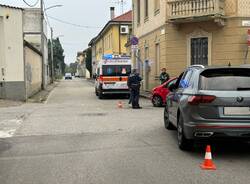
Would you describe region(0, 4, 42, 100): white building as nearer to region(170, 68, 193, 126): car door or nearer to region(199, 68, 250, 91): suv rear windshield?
region(170, 68, 193, 126): car door

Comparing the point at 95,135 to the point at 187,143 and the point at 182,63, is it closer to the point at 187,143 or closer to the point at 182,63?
the point at 187,143

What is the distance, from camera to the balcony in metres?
24.1

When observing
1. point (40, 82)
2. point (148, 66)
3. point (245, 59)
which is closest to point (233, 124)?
point (245, 59)

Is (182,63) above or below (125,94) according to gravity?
above

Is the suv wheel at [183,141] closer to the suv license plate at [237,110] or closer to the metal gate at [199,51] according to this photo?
the suv license plate at [237,110]

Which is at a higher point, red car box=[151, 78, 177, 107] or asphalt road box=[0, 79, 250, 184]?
red car box=[151, 78, 177, 107]

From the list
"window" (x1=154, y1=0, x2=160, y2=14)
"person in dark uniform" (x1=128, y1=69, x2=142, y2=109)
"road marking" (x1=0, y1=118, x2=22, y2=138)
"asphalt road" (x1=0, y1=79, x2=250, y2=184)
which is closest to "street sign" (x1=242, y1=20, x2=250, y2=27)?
"window" (x1=154, y1=0, x2=160, y2=14)

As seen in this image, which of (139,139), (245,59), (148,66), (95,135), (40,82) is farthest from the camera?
(40,82)

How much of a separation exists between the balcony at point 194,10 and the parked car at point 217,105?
15.5 metres

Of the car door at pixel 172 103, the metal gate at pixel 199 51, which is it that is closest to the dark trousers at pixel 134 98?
the metal gate at pixel 199 51

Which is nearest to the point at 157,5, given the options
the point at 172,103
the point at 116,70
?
the point at 116,70

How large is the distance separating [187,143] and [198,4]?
16.5 m

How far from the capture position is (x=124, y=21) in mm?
55812

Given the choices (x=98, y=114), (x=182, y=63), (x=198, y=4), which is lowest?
(x=98, y=114)
